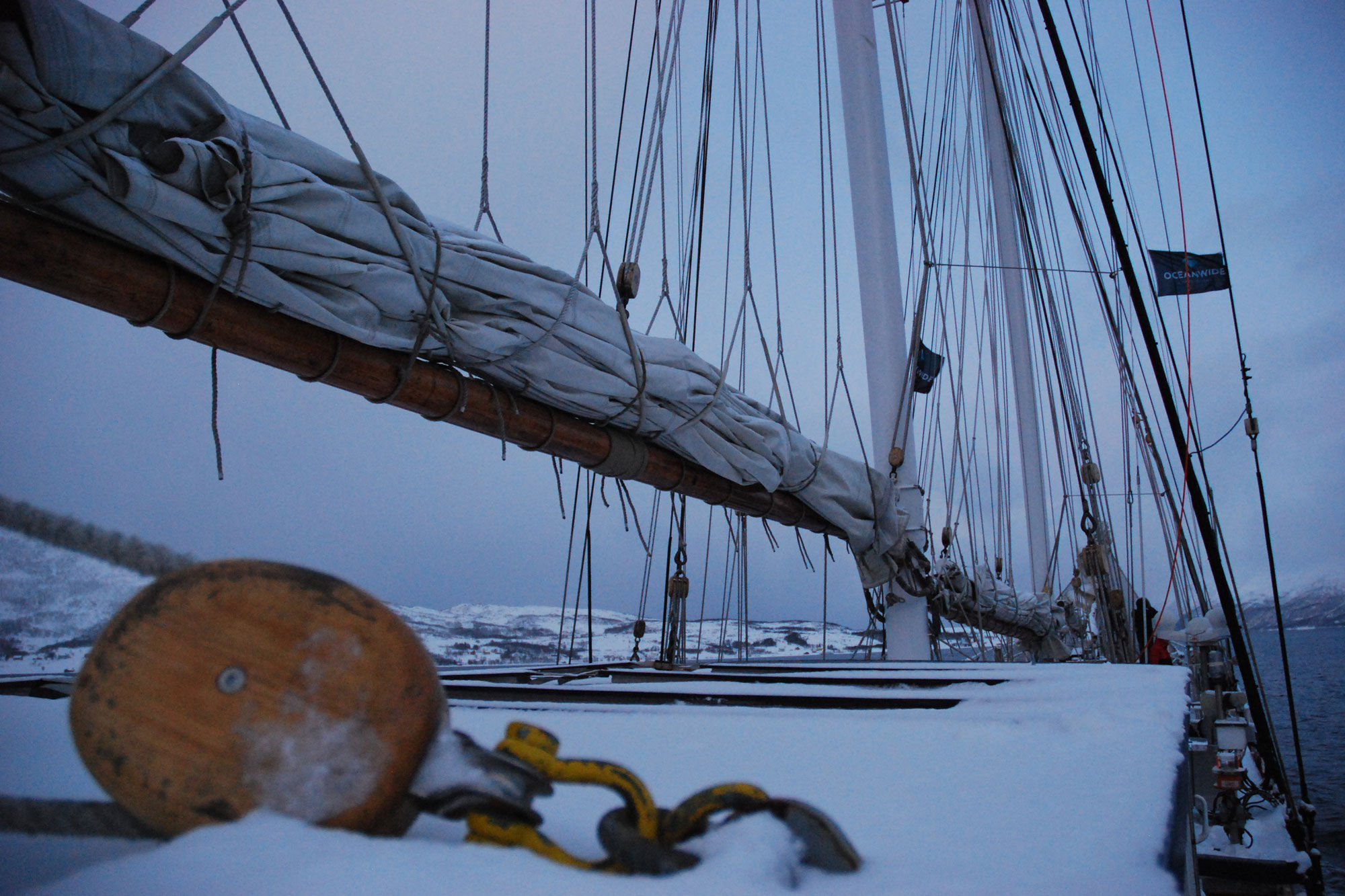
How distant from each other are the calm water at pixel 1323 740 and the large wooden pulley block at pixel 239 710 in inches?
410

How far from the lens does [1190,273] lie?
6.32 meters

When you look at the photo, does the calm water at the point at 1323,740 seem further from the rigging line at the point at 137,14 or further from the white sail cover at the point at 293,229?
the rigging line at the point at 137,14

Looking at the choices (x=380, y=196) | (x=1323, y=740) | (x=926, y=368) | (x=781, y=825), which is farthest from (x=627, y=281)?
(x=1323, y=740)

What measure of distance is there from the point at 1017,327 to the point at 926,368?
436 centimetres

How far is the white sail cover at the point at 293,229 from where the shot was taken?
1.22 metres

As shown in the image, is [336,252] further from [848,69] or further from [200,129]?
[848,69]

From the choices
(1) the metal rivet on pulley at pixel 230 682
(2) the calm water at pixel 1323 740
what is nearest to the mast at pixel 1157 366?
(1) the metal rivet on pulley at pixel 230 682

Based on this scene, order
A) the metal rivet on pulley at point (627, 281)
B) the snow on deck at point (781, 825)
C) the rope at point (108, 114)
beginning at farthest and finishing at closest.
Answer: the metal rivet on pulley at point (627, 281)
the rope at point (108, 114)
the snow on deck at point (781, 825)

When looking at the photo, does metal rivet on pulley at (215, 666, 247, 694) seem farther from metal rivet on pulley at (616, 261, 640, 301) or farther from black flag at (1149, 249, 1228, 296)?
black flag at (1149, 249, 1228, 296)

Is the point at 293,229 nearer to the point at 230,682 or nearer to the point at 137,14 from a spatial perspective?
the point at 137,14

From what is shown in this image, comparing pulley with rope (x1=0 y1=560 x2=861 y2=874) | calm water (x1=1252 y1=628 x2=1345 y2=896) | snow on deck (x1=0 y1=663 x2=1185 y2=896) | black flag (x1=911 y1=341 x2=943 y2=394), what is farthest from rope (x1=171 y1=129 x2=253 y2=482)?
calm water (x1=1252 y1=628 x2=1345 y2=896)

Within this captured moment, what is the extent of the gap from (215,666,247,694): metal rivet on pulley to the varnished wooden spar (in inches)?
46.7

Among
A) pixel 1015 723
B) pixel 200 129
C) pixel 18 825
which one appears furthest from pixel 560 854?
pixel 200 129

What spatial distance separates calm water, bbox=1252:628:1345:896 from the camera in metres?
9.46
